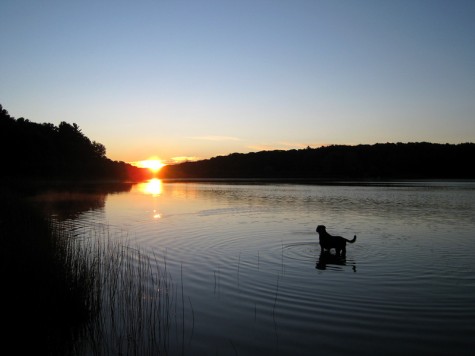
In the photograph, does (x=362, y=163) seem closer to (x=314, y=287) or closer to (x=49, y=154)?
(x=49, y=154)

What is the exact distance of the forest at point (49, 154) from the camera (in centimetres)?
7018

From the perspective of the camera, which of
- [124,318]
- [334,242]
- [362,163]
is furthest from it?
[362,163]

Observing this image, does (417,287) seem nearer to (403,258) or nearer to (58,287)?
(403,258)

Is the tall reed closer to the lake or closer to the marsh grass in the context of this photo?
the marsh grass

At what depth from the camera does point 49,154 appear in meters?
91.6

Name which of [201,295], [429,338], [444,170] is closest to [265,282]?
[201,295]

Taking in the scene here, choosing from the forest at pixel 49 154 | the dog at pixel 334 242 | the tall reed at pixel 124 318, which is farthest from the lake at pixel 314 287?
the forest at pixel 49 154

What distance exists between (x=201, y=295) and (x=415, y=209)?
28.7 metres

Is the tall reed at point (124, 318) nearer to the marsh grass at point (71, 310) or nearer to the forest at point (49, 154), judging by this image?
the marsh grass at point (71, 310)

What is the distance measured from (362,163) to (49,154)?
107650 millimetres

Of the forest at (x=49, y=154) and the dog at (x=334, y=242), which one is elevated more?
the forest at (x=49, y=154)

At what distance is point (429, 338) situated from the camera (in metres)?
8.03

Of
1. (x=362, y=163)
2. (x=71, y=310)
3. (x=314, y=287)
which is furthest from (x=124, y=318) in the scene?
(x=362, y=163)

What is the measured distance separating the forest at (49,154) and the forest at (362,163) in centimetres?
5549
